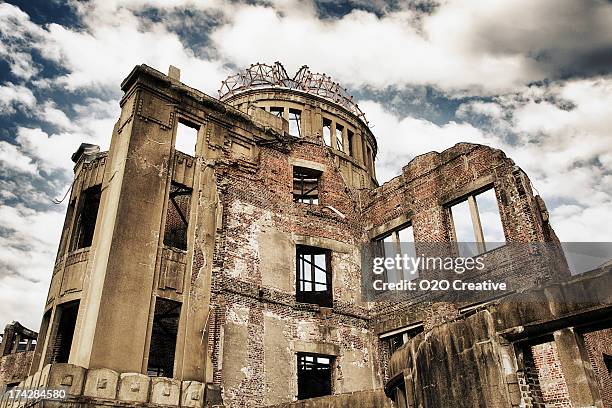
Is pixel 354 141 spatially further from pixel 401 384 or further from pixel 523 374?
pixel 523 374

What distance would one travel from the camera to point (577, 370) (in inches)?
192

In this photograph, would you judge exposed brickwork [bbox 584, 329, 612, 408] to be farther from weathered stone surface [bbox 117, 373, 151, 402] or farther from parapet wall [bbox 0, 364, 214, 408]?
weathered stone surface [bbox 117, 373, 151, 402]

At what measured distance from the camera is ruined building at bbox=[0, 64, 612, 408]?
418 inches

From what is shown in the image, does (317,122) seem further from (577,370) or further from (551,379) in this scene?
(577,370)

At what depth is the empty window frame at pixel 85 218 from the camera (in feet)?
43.4

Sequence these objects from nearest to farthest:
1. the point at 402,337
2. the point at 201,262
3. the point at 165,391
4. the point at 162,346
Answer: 1. the point at 165,391
2. the point at 201,262
3. the point at 402,337
4. the point at 162,346

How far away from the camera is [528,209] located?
11.9 m

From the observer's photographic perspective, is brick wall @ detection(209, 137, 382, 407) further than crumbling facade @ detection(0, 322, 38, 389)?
No

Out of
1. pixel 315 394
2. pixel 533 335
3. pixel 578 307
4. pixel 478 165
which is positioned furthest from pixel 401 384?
pixel 315 394

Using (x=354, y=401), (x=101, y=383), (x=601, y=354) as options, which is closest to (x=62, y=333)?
(x=101, y=383)

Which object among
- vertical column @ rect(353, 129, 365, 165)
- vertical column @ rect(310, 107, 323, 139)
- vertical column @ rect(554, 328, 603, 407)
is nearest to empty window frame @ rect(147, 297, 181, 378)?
vertical column @ rect(310, 107, 323, 139)

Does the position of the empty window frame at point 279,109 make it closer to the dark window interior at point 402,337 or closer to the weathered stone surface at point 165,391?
the dark window interior at point 402,337

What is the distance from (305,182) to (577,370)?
14727 millimetres

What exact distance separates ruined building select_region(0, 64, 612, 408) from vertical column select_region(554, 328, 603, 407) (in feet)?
7.70
